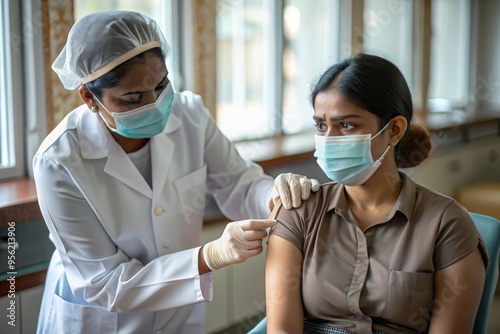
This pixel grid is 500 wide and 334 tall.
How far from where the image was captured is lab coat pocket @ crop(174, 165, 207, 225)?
1.94 m

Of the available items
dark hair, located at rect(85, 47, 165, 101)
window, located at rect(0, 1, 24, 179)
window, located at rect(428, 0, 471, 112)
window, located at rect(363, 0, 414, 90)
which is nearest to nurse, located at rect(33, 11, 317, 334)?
dark hair, located at rect(85, 47, 165, 101)

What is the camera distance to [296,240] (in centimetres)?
171

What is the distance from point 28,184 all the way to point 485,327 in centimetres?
182

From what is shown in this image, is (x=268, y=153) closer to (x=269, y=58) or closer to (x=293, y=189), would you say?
(x=269, y=58)

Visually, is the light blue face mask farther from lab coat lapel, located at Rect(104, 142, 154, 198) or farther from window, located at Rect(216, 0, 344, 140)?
window, located at Rect(216, 0, 344, 140)

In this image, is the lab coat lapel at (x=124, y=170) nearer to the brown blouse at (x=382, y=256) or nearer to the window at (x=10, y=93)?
the brown blouse at (x=382, y=256)

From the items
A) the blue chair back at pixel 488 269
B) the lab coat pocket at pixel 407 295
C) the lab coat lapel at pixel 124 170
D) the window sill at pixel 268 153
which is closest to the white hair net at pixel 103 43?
the lab coat lapel at pixel 124 170

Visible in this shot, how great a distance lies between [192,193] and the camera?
77.8 inches

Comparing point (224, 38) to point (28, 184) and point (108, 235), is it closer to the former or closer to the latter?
point (28, 184)

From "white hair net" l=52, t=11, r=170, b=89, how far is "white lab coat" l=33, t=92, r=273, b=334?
205 millimetres

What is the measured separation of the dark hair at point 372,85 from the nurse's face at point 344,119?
0.02 meters

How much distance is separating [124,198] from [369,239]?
74cm

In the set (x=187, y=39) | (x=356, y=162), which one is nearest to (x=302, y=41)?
(x=187, y=39)

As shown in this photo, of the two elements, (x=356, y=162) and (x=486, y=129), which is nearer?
(x=356, y=162)
